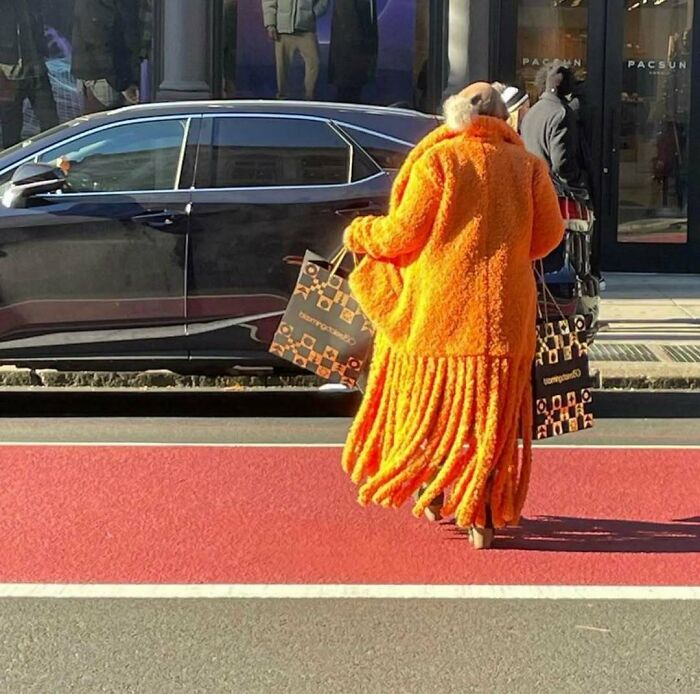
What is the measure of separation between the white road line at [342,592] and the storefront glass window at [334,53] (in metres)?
8.31

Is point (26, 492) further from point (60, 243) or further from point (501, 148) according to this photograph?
point (501, 148)

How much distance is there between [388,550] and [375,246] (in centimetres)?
122

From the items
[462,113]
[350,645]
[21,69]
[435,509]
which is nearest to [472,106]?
[462,113]

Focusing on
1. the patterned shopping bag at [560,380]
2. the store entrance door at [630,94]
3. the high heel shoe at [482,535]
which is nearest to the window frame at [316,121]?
the patterned shopping bag at [560,380]

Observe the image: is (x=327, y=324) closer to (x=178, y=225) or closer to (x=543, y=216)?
(x=543, y=216)

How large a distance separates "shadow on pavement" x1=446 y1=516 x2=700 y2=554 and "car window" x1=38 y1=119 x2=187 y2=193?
2842 millimetres

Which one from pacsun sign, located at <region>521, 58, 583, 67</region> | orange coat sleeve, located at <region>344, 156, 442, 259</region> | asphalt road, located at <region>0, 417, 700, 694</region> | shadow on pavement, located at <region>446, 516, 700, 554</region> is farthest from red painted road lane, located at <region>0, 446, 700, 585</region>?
pacsun sign, located at <region>521, 58, 583, 67</region>

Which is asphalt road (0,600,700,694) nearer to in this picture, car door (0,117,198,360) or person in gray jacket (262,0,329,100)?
car door (0,117,198,360)

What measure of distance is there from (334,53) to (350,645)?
899 cm

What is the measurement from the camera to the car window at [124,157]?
20.9ft

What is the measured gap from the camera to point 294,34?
11.6m

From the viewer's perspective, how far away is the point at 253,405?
7.31m

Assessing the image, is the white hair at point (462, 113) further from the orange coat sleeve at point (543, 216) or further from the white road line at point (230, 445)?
the white road line at point (230, 445)

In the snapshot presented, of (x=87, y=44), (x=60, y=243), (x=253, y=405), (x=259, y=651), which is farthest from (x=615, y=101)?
(x=259, y=651)
